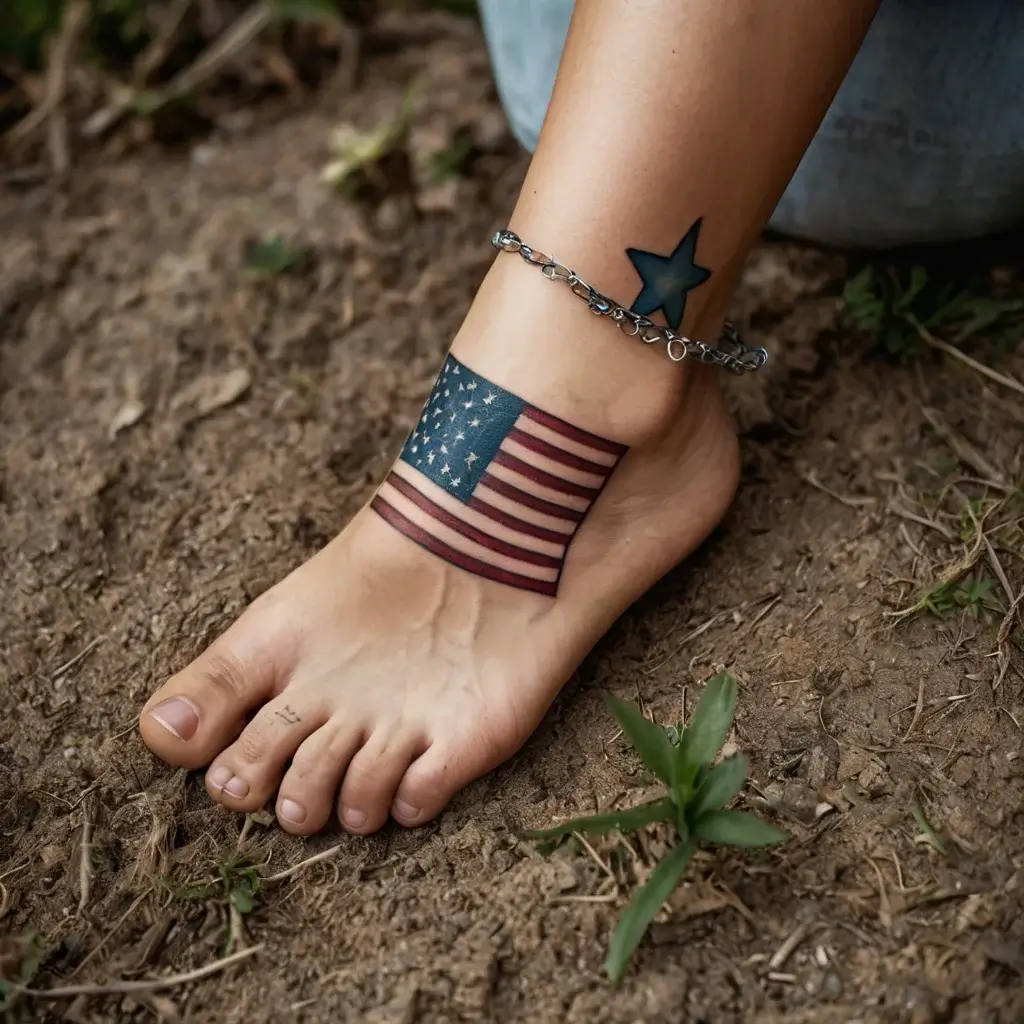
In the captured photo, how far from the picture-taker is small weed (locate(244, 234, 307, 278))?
1.71 m

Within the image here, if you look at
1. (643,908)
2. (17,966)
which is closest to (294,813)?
(17,966)

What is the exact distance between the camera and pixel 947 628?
3.78 feet

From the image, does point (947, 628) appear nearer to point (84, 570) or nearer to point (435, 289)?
point (435, 289)

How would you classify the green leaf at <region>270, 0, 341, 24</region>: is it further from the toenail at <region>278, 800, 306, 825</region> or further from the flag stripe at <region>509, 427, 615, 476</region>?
the toenail at <region>278, 800, 306, 825</region>

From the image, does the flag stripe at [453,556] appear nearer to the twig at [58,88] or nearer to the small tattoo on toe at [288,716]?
the small tattoo on toe at [288,716]

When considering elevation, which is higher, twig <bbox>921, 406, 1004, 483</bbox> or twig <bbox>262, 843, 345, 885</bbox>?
twig <bbox>921, 406, 1004, 483</bbox>

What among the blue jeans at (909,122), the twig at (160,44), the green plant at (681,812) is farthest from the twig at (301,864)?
the twig at (160,44)

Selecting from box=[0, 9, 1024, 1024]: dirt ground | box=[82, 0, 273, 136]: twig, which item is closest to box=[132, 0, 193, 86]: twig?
box=[82, 0, 273, 136]: twig

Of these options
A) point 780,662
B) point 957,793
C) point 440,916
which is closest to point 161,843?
point 440,916

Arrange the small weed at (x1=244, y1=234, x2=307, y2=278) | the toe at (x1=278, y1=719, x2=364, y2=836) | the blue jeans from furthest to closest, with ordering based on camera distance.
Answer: the small weed at (x1=244, y1=234, x2=307, y2=278)
the blue jeans
the toe at (x1=278, y1=719, x2=364, y2=836)

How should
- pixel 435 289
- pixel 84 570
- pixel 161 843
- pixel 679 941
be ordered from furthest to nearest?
pixel 435 289
pixel 84 570
pixel 161 843
pixel 679 941

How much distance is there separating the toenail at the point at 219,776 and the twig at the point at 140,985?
0.17 m

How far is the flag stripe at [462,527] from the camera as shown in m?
1.17

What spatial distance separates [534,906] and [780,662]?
367 mm
